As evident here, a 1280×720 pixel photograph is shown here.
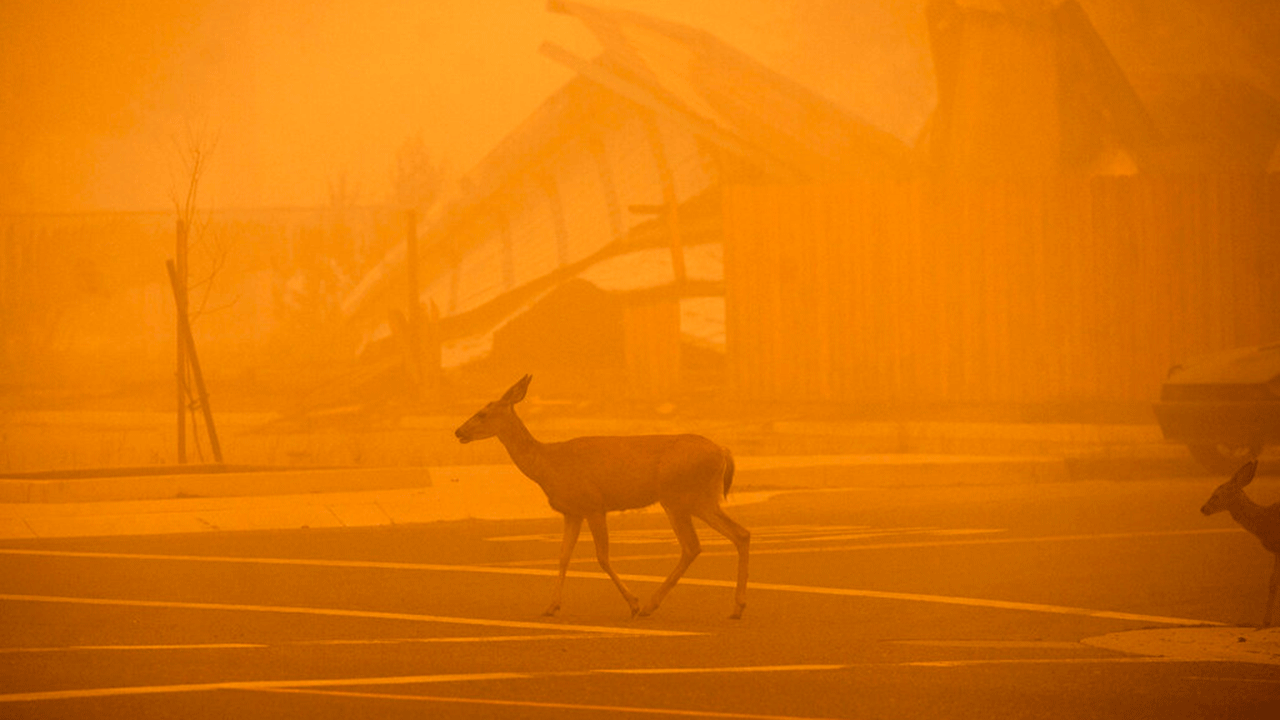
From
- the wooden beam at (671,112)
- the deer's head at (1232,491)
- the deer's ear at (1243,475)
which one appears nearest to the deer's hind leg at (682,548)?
the deer's head at (1232,491)

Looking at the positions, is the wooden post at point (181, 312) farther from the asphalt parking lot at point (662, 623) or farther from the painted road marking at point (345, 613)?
the painted road marking at point (345, 613)

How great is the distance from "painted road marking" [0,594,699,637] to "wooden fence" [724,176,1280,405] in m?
15.8

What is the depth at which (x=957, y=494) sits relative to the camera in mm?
18250

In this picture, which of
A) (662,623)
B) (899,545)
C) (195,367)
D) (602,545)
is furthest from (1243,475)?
(195,367)

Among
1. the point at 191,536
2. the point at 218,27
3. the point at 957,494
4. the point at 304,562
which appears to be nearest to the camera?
the point at 304,562

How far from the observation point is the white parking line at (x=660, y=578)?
1114cm

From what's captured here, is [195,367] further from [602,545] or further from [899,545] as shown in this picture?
[602,545]

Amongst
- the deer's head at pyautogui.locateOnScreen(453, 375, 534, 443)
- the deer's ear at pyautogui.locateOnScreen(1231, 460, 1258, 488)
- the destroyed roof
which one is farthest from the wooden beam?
the deer's ear at pyautogui.locateOnScreen(1231, 460, 1258, 488)

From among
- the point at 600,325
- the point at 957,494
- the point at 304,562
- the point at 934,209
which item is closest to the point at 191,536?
the point at 304,562

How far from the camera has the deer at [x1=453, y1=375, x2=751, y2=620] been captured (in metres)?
11.1

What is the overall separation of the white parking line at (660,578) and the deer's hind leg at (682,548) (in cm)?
45

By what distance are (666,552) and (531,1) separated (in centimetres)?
2262

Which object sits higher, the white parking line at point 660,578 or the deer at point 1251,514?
the deer at point 1251,514

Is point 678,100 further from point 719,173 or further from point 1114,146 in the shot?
point 1114,146
